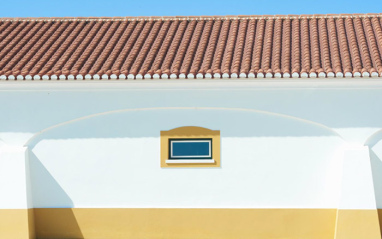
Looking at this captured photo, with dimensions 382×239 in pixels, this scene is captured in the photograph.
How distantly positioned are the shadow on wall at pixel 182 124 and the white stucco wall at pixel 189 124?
0.8 inches

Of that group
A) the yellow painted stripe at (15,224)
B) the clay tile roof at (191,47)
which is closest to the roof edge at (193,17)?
the clay tile roof at (191,47)

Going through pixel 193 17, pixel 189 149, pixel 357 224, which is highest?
pixel 193 17

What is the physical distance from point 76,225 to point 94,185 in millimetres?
914

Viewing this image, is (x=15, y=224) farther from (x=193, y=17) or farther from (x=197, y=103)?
(x=193, y=17)

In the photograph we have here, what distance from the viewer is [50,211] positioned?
14.0 metres

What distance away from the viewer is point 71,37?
1700 centimetres

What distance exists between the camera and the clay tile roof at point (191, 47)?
44.9 ft

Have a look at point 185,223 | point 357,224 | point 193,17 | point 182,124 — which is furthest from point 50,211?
point 193,17

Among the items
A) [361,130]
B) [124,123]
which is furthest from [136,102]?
[361,130]

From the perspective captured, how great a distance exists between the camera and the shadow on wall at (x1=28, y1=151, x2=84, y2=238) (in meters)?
13.9

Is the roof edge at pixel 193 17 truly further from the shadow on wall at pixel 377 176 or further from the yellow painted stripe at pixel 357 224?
the yellow painted stripe at pixel 357 224

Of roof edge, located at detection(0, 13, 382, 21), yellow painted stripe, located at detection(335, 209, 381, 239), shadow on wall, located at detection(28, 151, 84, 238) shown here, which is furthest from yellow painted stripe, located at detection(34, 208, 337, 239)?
roof edge, located at detection(0, 13, 382, 21)

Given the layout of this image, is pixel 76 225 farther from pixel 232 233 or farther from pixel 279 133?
pixel 279 133

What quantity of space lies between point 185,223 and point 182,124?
2.05 meters
